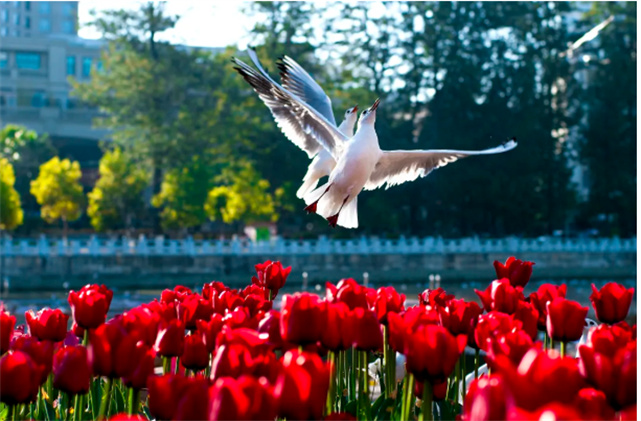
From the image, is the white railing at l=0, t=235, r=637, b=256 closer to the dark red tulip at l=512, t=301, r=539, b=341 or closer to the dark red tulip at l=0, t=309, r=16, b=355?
the dark red tulip at l=0, t=309, r=16, b=355

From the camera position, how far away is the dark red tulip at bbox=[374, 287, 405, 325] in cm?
256

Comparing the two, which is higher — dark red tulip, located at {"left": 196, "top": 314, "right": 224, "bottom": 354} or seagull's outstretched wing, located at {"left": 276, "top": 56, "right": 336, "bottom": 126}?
seagull's outstretched wing, located at {"left": 276, "top": 56, "right": 336, "bottom": 126}

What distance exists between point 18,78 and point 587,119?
2460 cm

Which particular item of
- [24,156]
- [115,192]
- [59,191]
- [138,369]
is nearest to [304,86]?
[138,369]

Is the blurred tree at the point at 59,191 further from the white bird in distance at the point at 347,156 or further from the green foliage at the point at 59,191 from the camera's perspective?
the white bird in distance at the point at 347,156

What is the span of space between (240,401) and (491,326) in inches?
35.8

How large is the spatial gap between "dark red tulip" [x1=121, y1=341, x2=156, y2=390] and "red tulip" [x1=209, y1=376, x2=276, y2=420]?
19.6 inches

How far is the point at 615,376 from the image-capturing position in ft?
5.83

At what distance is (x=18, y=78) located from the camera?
4144 centimetres

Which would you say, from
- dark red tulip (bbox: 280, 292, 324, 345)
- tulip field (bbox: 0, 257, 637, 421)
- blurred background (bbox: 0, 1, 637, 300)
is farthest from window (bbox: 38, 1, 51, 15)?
dark red tulip (bbox: 280, 292, 324, 345)

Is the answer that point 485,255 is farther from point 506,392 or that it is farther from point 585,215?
point 506,392

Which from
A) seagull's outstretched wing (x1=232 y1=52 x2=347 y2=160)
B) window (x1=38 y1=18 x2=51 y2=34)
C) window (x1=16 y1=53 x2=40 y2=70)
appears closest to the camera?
seagull's outstretched wing (x1=232 y1=52 x2=347 y2=160)

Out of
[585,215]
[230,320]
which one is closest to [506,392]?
[230,320]

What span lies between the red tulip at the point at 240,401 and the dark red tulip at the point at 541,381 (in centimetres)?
38
